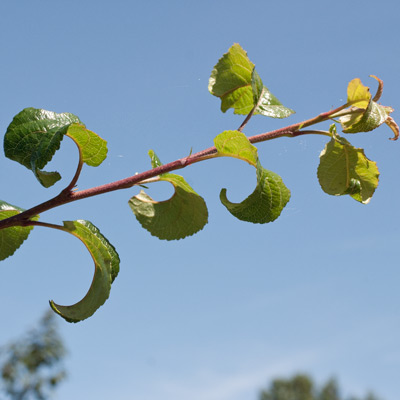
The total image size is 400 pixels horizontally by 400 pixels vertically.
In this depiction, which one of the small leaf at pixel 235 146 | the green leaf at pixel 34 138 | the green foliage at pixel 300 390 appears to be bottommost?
the green leaf at pixel 34 138

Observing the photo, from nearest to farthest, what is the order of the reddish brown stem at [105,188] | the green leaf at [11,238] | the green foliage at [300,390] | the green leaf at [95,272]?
the reddish brown stem at [105,188]
the green leaf at [95,272]
the green leaf at [11,238]
the green foliage at [300,390]

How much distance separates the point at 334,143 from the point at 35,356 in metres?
16.3

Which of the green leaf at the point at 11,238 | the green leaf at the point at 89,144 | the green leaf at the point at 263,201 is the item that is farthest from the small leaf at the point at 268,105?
the green leaf at the point at 11,238

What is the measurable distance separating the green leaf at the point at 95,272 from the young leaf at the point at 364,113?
42cm

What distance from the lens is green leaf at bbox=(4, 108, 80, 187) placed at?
32.3 inches

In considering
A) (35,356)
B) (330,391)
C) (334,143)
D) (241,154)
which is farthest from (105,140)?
(330,391)

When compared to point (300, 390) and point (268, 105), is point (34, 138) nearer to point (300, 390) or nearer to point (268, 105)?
point (268, 105)

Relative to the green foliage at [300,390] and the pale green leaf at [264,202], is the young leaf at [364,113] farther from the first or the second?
the green foliage at [300,390]

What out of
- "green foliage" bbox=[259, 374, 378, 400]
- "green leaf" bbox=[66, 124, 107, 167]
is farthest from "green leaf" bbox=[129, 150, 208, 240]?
"green foliage" bbox=[259, 374, 378, 400]

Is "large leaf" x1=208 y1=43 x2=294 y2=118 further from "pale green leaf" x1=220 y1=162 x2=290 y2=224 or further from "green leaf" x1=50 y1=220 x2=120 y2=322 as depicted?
"green leaf" x1=50 y1=220 x2=120 y2=322

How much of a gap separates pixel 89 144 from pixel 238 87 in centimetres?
31

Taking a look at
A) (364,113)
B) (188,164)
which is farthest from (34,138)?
(364,113)

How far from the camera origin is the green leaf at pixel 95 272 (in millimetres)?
909

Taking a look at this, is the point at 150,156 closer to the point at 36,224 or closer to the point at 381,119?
the point at 36,224
